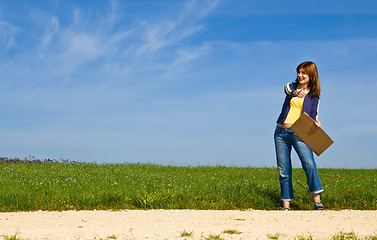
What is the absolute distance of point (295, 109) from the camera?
7.65 m

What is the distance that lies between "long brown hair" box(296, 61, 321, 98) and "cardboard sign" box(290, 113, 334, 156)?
557mm

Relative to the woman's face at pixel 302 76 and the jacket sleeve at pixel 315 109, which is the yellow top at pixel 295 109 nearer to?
the jacket sleeve at pixel 315 109

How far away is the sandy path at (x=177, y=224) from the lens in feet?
18.9

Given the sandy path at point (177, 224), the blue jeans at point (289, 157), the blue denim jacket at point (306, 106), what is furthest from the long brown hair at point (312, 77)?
the sandy path at point (177, 224)

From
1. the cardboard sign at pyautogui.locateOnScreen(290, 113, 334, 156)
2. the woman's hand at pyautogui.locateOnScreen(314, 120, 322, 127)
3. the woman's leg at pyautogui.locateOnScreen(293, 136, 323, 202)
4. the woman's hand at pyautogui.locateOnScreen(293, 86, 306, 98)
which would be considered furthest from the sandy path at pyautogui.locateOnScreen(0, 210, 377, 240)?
the woman's hand at pyautogui.locateOnScreen(293, 86, 306, 98)

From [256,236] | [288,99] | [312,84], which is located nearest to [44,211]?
[256,236]

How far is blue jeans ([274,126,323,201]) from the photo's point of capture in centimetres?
764

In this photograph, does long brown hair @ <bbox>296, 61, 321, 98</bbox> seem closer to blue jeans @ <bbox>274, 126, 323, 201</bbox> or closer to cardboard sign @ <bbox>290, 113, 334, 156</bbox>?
cardboard sign @ <bbox>290, 113, 334, 156</bbox>

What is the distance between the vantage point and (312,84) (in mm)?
7750

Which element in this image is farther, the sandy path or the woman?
the woman

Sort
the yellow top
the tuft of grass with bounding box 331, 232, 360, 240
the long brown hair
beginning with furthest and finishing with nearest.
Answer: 1. the long brown hair
2. the yellow top
3. the tuft of grass with bounding box 331, 232, 360, 240

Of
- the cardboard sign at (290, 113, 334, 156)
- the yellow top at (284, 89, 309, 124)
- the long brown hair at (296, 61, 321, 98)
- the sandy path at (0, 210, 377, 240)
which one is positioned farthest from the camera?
the long brown hair at (296, 61, 321, 98)

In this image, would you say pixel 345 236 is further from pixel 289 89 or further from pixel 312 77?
pixel 312 77

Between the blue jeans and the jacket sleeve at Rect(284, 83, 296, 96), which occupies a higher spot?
the jacket sleeve at Rect(284, 83, 296, 96)
